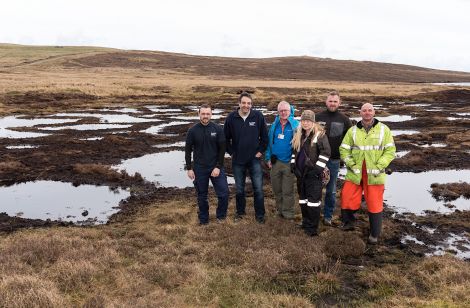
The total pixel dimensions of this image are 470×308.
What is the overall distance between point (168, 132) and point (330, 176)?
18.6 m

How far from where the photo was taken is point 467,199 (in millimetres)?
12781

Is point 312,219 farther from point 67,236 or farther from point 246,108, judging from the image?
point 67,236

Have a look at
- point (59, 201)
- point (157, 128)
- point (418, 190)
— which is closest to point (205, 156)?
point (59, 201)

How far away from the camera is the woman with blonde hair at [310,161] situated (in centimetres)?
831

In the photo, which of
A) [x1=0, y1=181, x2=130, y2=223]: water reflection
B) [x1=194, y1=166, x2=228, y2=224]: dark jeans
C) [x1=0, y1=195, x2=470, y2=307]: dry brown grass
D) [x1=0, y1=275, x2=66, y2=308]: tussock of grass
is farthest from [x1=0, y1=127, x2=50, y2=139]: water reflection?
[x1=0, y1=275, x2=66, y2=308]: tussock of grass

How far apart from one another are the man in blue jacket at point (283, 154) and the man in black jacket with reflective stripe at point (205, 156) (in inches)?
44.6

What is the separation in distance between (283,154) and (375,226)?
8.23 feet

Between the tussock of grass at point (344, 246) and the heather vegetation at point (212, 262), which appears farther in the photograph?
the tussock of grass at point (344, 246)

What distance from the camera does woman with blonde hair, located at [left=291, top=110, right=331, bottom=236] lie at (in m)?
8.31

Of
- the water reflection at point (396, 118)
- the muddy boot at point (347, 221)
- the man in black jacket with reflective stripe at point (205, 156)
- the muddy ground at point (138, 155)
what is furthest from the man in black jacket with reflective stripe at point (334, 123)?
the water reflection at point (396, 118)

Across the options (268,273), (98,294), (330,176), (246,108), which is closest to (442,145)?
(330,176)

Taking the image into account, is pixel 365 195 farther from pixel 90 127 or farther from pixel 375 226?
A: pixel 90 127

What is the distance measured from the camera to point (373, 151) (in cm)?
808

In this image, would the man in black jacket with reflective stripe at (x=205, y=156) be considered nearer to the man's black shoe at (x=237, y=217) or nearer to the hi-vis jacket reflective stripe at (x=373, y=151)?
the man's black shoe at (x=237, y=217)
